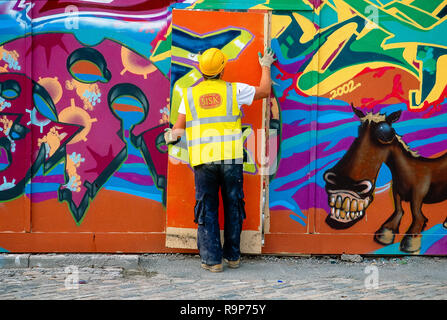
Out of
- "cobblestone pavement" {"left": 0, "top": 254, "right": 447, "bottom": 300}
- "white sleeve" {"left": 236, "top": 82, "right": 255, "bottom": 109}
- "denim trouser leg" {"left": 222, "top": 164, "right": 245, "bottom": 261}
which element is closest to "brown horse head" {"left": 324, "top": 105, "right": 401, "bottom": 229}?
"cobblestone pavement" {"left": 0, "top": 254, "right": 447, "bottom": 300}

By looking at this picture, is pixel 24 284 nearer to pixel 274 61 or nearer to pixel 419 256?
pixel 274 61

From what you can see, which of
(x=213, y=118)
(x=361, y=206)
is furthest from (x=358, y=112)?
(x=213, y=118)

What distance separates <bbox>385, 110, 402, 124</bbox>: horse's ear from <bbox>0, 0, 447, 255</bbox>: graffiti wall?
14 millimetres

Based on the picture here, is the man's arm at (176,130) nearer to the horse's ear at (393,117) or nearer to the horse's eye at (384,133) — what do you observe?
the horse's eye at (384,133)

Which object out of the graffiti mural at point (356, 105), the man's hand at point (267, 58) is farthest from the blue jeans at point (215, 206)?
the man's hand at point (267, 58)

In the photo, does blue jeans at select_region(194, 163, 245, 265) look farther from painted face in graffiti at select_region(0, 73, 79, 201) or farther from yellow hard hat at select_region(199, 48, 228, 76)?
painted face in graffiti at select_region(0, 73, 79, 201)

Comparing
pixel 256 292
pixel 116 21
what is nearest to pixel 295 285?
pixel 256 292

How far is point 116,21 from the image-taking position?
5.44 meters

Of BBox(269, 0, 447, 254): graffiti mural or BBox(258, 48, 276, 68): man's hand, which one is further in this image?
BBox(269, 0, 447, 254): graffiti mural

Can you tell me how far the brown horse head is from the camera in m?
5.60

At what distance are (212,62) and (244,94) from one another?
0.42m

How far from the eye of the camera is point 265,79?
16.6ft

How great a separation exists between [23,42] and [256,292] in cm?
340

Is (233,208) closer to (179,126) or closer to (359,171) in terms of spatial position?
(179,126)
